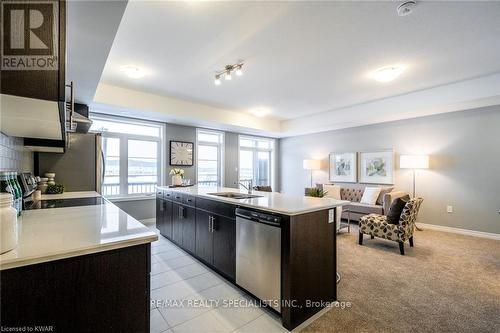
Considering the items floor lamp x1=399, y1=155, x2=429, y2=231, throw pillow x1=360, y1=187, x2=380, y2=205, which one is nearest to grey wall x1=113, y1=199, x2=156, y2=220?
throw pillow x1=360, y1=187, x2=380, y2=205

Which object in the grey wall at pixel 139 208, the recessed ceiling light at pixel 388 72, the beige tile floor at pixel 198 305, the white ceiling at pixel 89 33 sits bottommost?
the beige tile floor at pixel 198 305

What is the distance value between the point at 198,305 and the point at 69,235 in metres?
1.39

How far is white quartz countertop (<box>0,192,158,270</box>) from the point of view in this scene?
90cm

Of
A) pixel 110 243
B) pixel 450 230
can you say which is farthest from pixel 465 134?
pixel 110 243

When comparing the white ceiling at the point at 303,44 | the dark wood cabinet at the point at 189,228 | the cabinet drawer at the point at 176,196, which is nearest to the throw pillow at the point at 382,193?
the white ceiling at the point at 303,44

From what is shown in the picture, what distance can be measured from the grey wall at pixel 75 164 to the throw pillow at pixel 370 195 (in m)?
5.39

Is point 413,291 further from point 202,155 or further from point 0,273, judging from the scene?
point 202,155

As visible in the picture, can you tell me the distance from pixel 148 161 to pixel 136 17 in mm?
3701

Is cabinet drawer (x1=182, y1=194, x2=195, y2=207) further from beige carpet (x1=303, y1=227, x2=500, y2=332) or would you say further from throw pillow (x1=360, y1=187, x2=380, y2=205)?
throw pillow (x1=360, y1=187, x2=380, y2=205)

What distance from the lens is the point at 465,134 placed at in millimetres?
4461

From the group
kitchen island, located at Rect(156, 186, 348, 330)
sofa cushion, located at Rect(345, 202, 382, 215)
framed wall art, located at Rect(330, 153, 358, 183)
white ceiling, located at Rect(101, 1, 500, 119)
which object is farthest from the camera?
framed wall art, located at Rect(330, 153, 358, 183)
